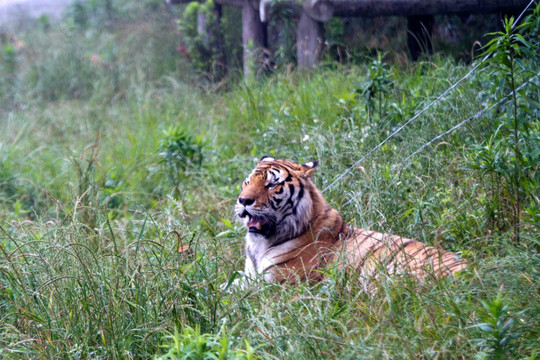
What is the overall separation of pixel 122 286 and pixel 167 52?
7108 millimetres

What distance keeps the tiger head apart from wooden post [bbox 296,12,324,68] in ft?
12.1

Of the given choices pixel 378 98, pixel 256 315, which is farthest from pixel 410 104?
pixel 256 315

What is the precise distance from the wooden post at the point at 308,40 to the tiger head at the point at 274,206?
3.68 meters

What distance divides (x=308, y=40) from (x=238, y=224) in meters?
3.65

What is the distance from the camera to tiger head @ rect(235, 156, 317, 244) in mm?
3674

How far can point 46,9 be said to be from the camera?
14984 mm

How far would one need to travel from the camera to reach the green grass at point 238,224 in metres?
2.52

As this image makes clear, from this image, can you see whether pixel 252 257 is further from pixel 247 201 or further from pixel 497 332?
pixel 497 332

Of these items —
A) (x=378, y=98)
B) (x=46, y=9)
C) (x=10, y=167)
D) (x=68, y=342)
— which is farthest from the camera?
(x=46, y=9)

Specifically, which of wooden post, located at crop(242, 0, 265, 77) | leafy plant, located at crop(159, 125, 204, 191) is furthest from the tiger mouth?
wooden post, located at crop(242, 0, 265, 77)

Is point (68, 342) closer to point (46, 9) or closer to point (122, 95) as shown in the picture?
point (122, 95)

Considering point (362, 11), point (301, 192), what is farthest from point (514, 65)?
point (362, 11)

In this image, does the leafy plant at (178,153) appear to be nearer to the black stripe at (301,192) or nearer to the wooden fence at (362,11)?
the black stripe at (301,192)

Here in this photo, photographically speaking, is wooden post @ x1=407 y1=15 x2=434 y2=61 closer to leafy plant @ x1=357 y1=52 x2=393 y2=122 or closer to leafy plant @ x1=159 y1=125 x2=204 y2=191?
leafy plant @ x1=357 y1=52 x2=393 y2=122
